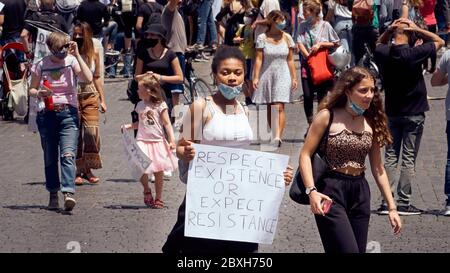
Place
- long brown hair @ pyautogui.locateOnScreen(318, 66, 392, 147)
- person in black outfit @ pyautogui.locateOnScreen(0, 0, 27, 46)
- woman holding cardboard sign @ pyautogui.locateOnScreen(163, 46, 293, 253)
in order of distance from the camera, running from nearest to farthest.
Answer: woman holding cardboard sign @ pyautogui.locateOnScreen(163, 46, 293, 253) < long brown hair @ pyautogui.locateOnScreen(318, 66, 392, 147) < person in black outfit @ pyautogui.locateOnScreen(0, 0, 27, 46)

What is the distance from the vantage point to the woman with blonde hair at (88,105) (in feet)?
42.5

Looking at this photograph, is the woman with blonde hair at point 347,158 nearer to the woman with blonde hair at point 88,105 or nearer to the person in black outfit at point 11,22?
the woman with blonde hair at point 88,105

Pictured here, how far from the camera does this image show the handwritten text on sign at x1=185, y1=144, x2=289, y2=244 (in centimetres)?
739

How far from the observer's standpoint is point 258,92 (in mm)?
15836

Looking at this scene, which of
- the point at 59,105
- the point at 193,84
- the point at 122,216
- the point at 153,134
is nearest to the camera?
the point at 122,216

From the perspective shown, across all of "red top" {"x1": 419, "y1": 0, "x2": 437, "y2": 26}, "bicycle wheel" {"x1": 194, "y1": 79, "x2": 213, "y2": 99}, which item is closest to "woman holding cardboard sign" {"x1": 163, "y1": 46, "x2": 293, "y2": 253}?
"bicycle wheel" {"x1": 194, "y1": 79, "x2": 213, "y2": 99}

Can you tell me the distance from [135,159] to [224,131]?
4.53m

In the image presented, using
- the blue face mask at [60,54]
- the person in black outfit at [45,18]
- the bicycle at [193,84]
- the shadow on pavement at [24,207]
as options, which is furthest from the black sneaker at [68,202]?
the bicycle at [193,84]

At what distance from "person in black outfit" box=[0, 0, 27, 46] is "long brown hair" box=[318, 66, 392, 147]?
40.4ft

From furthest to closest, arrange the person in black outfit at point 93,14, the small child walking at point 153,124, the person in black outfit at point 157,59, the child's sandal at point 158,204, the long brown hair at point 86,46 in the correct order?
the person in black outfit at point 93,14 < the person in black outfit at point 157,59 < the long brown hair at point 86,46 < the small child walking at point 153,124 < the child's sandal at point 158,204

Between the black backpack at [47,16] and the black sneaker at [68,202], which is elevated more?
the black backpack at [47,16]

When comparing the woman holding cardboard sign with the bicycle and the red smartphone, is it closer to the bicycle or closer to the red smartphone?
the red smartphone

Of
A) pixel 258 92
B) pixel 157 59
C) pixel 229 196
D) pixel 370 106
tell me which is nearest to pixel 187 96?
pixel 258 92

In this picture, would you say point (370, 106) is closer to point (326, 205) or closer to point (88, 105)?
point (326, 205)
